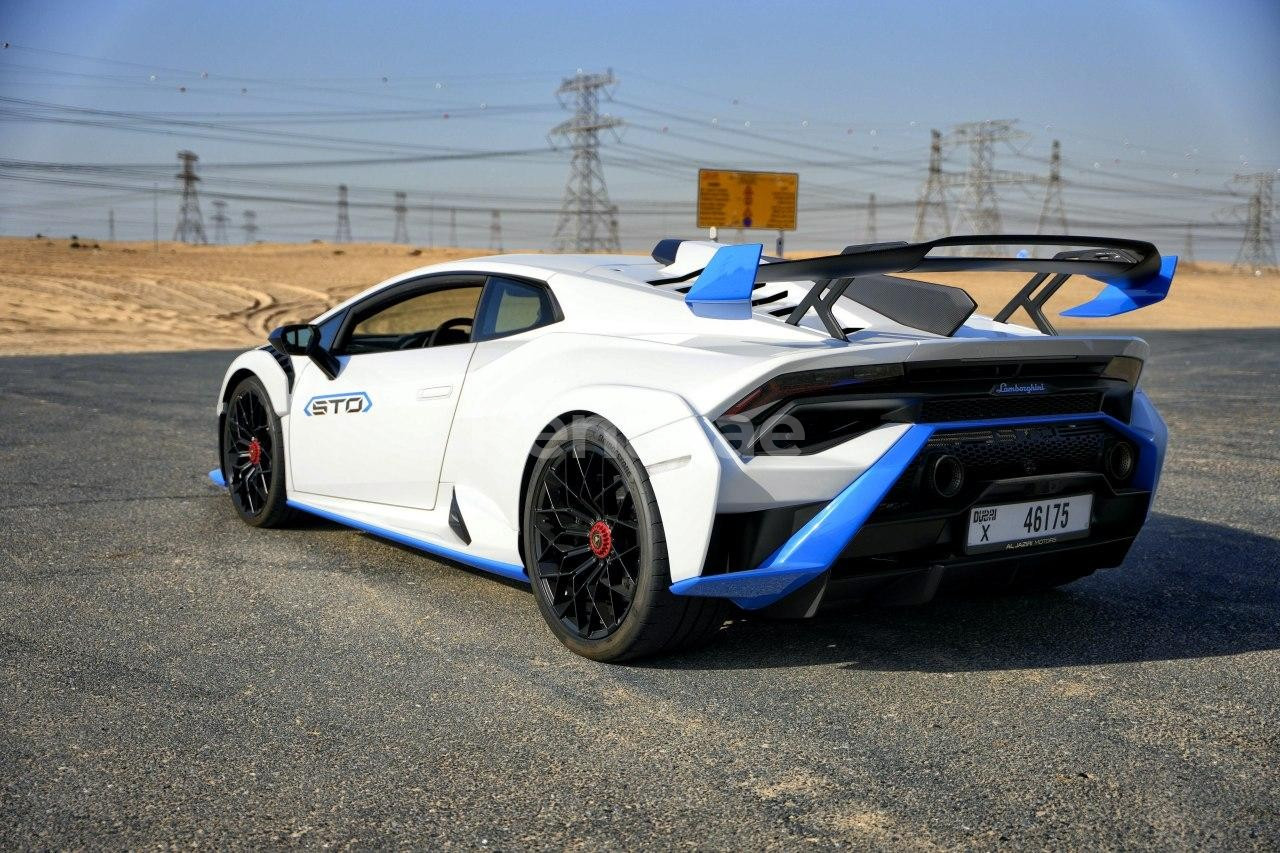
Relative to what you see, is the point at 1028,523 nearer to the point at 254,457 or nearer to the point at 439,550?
the point at 439,550

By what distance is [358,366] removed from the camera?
5.49 metres

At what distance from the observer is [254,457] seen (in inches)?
243

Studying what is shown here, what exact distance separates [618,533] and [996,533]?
1193 millimetres

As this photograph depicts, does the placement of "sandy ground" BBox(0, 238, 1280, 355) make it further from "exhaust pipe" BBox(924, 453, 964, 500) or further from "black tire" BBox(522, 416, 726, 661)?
"exhaust pipe" BBox(924, 453, 964, 500)

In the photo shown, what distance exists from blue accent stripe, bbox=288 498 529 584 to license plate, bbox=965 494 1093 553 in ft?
5.09

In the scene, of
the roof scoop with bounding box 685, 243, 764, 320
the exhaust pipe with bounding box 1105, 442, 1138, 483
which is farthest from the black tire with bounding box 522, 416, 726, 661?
the exhaust pipe with bounding box 1105, 442, 1138, 483

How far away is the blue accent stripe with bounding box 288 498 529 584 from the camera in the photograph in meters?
4.47

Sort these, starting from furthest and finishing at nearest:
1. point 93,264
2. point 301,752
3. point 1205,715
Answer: point 93,264 → point 1205,715 → point 301,752

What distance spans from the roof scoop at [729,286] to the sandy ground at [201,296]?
1887 centimetres

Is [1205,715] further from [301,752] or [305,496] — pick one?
[305,496]

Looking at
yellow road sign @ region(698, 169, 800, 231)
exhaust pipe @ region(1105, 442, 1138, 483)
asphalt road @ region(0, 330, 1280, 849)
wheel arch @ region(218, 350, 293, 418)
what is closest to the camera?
asphalt road @ region(0, 330, 1280, 849)

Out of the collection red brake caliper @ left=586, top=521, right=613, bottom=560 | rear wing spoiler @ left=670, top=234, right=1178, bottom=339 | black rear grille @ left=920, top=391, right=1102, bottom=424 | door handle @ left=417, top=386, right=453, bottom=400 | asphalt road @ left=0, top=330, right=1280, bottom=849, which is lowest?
asphalt road @ left=0, top=330, right=1280, bottom=849

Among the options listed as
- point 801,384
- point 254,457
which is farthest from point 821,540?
point 254,457

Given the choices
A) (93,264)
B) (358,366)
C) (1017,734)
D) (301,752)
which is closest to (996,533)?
(1017,734)
